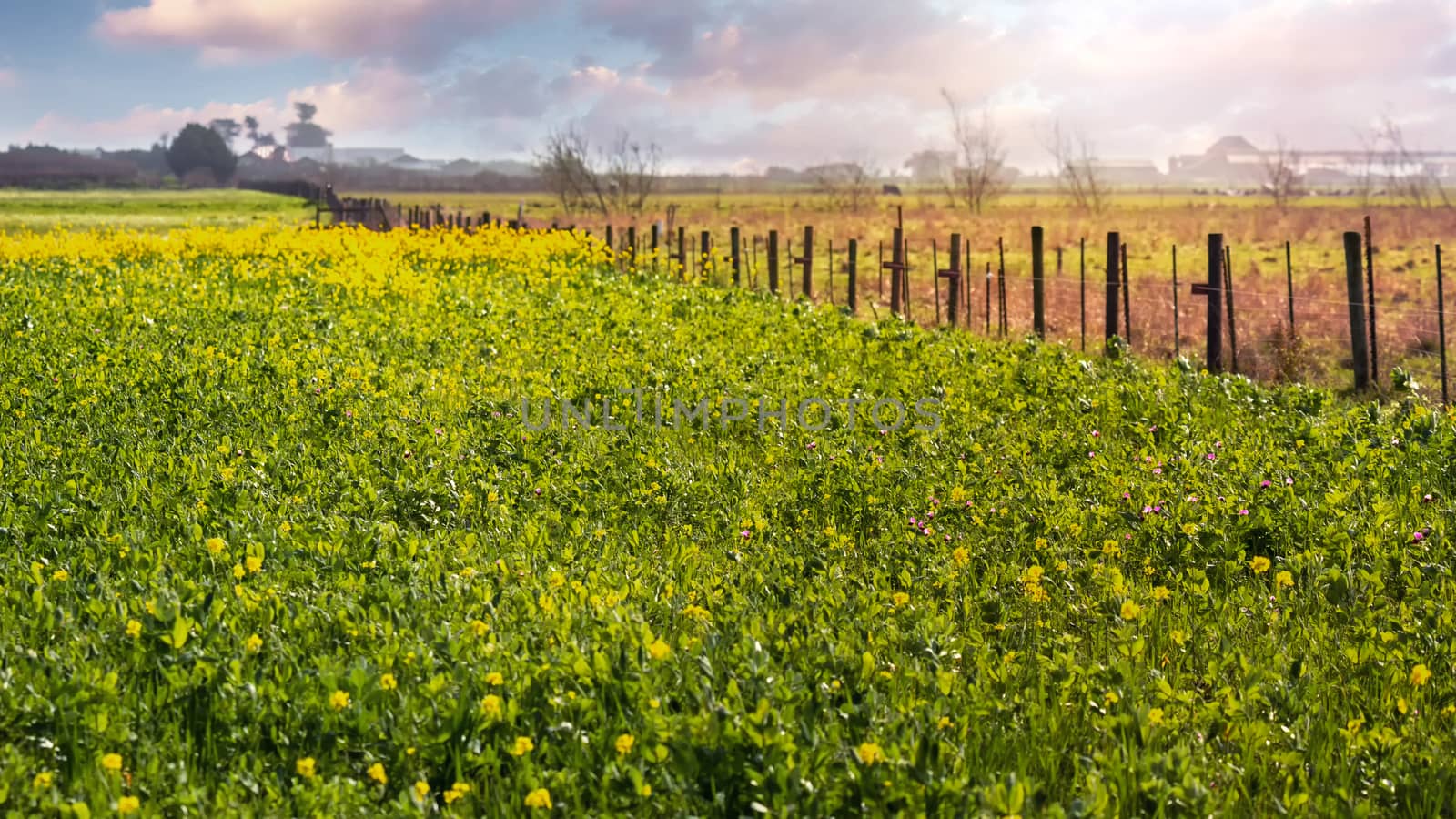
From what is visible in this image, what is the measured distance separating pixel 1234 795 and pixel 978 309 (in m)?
18.4

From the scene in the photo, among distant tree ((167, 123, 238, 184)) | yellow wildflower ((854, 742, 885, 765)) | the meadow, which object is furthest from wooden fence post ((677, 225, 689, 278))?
distant tree ((167, 123, 238, 184))

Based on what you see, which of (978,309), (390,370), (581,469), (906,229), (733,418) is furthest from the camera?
(906,229)

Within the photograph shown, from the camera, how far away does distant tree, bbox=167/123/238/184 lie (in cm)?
16400

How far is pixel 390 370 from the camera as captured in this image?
10523 mm

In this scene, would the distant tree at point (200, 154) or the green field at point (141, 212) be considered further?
the distant tree at point (200, 154)

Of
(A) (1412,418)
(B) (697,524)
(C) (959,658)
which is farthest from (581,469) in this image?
(A) (1412,418)

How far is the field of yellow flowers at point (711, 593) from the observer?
4.00 meters

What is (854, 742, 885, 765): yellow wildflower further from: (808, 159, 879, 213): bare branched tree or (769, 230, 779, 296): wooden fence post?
(808, 159, 879, 213): bare branched tree

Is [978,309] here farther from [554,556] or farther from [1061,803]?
[1061,803]

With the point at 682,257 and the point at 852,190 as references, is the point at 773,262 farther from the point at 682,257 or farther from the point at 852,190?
the point at 852,190

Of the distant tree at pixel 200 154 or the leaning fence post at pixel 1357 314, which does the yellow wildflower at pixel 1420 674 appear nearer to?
the leaning fence post at pixel 1357 314

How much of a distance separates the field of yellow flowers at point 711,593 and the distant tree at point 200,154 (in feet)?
560

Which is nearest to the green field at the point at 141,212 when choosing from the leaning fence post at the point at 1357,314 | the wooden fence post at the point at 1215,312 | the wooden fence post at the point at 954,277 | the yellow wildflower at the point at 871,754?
the wooden fence post at the point at 954,277

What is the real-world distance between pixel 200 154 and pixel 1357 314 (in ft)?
583
